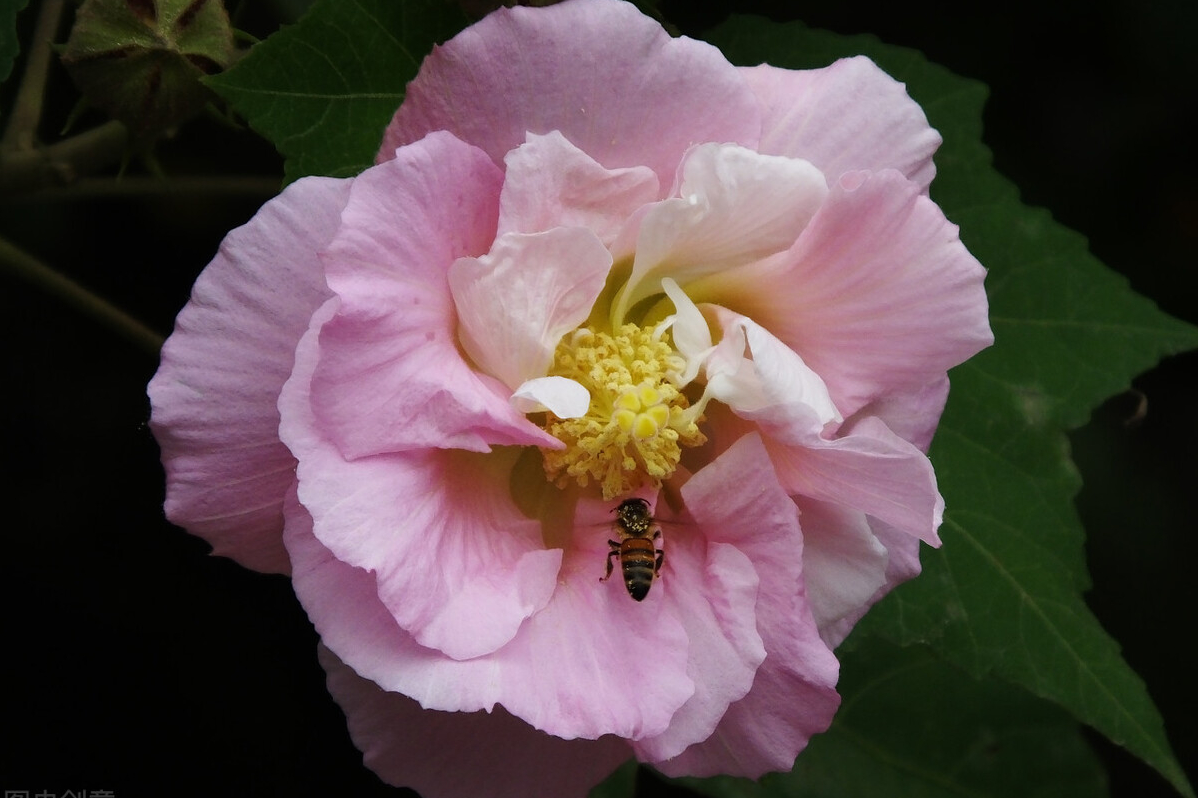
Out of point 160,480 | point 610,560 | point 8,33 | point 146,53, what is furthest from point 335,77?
point 160,480

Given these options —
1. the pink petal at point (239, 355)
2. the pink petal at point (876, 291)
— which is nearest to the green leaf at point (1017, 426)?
the pink petal at point (876, 291)

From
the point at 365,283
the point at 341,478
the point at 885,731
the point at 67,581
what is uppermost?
the point at 365,283

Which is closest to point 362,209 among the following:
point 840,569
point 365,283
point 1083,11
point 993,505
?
point 365,283

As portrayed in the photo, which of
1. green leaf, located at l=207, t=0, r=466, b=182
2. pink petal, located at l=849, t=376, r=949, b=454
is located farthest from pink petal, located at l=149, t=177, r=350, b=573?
pink petal, located at l=849, t=376, r=949, b=454

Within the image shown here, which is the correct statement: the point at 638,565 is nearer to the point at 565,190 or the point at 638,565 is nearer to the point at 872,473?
the point at 872,473

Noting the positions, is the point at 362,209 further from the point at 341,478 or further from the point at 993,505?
the point at 993,505

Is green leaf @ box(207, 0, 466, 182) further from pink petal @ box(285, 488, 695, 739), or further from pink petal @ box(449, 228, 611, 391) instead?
pink petal @ box(285, 488, 695, 739)

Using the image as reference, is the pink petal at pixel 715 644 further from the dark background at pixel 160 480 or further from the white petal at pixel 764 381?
the dark background at pixel 160 480
